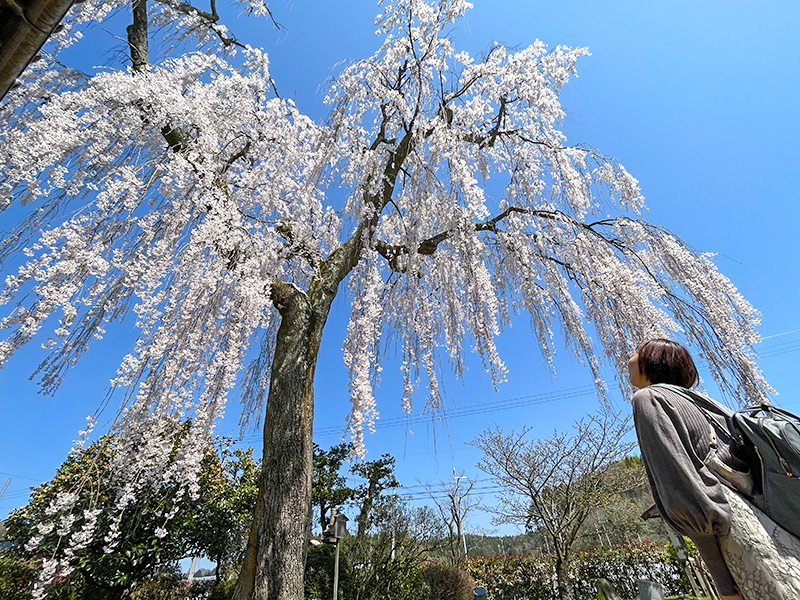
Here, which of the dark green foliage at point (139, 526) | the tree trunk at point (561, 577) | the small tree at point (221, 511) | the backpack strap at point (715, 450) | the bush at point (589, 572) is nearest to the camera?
the backpack strap at point (715, 450)

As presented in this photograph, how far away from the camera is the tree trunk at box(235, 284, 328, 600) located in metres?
2.10

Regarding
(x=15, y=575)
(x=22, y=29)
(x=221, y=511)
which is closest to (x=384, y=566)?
(x=221, y=511)

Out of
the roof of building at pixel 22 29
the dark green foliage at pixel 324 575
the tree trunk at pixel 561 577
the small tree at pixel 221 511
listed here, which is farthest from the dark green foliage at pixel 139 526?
the tree trunk at pixel 561 577

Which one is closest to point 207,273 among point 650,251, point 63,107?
point 63,107

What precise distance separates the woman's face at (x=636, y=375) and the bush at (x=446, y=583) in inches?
365

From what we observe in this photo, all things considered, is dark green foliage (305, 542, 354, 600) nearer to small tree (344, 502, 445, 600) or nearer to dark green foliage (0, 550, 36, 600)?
small tree (344, 502, 445, 600)

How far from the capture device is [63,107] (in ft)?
9.27

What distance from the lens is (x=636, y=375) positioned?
127 centimetres

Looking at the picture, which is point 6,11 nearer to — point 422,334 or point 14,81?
point 14,81

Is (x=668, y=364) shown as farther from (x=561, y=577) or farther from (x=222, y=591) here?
(x=561, y=577)

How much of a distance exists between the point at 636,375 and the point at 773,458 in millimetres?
442

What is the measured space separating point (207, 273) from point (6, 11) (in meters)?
2.19

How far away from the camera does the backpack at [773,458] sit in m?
0.80

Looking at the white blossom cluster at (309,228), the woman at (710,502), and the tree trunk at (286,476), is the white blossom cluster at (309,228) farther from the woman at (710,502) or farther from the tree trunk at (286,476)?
the woman at (710,502)
